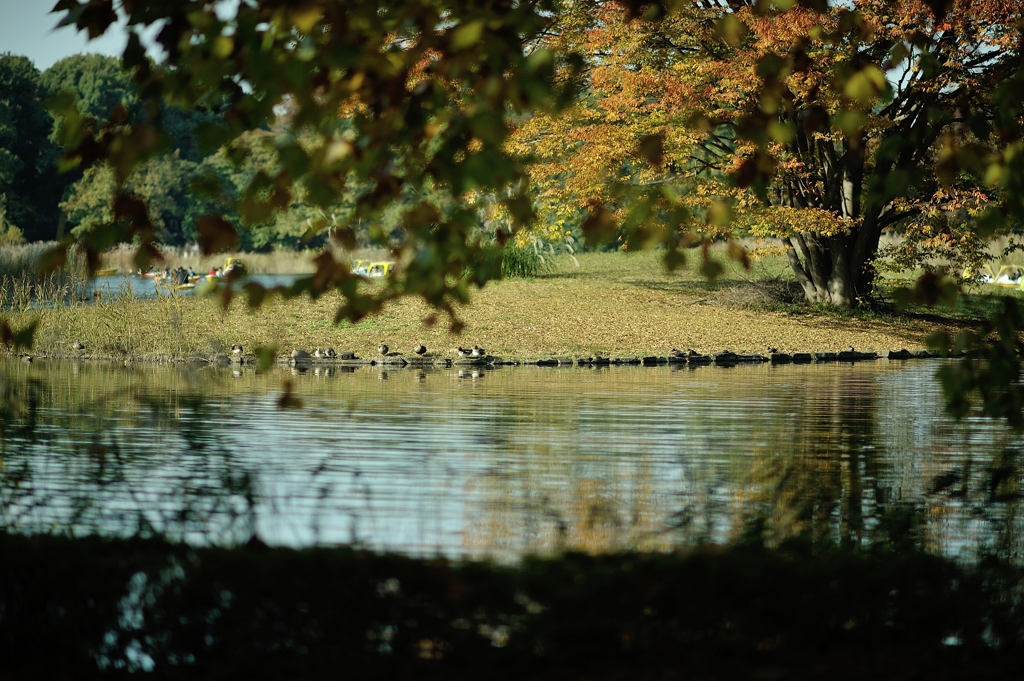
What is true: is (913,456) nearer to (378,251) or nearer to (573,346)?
(573,346)

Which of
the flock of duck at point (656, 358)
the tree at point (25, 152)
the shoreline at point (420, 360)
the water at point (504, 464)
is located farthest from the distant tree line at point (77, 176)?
the water at point (504, 464)

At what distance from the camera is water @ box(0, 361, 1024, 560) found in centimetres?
779

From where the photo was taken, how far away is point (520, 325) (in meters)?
26.5

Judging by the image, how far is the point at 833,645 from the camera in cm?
493

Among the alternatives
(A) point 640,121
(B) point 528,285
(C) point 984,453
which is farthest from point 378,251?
(C) point 984,453

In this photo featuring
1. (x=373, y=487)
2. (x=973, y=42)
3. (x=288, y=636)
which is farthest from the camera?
(x=973, y=42)

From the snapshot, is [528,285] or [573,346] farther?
[528,285]

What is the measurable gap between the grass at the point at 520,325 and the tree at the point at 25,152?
5587cm

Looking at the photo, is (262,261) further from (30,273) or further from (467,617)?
(467,617)

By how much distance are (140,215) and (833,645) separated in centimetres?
330

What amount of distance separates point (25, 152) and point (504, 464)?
268 feet

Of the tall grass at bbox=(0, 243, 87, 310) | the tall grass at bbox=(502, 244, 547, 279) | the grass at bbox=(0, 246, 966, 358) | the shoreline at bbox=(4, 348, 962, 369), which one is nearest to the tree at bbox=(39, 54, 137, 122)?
the tall grass at bbox=(0, 243, 87, 310)

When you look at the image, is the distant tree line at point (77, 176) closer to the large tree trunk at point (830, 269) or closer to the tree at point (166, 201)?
the tree at point (166, 201)

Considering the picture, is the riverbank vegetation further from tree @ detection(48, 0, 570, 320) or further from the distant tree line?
the distant tree line
